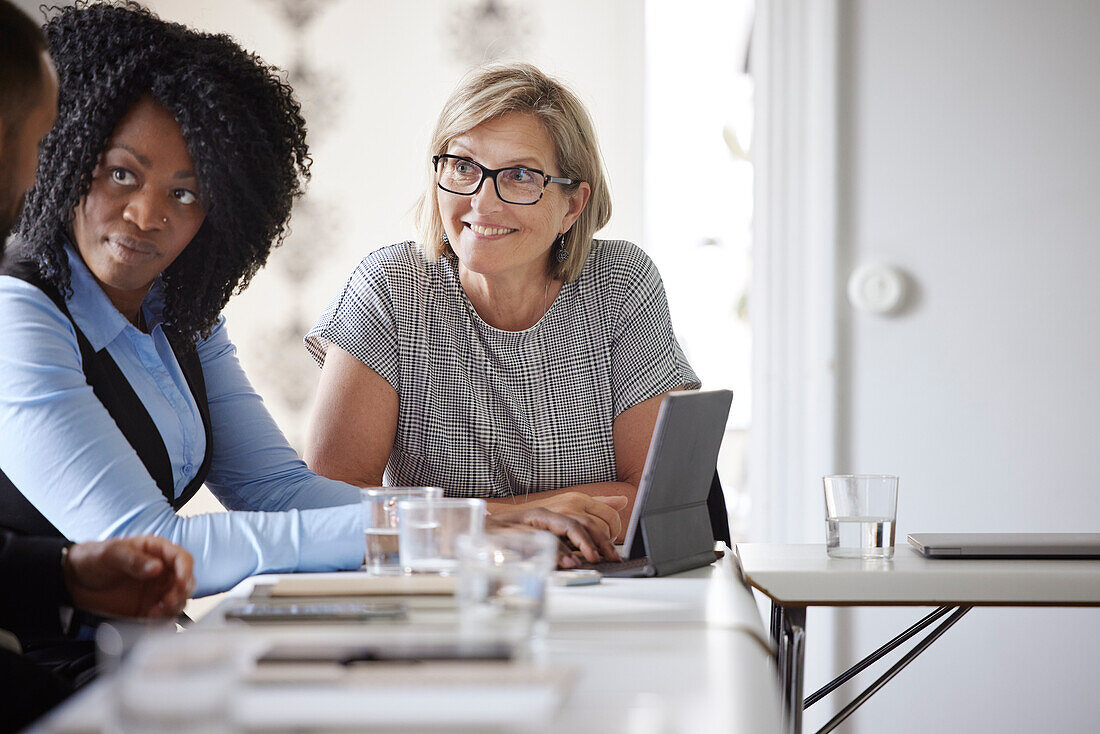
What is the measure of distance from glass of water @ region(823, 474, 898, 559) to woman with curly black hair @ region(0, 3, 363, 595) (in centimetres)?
59

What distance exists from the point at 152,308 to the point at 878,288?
1.59 m

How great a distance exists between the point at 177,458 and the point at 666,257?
7.73ft

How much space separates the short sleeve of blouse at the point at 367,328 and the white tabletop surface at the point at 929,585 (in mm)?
723

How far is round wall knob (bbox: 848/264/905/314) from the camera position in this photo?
238cm

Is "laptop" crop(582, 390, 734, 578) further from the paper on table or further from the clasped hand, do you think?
the clasped hand

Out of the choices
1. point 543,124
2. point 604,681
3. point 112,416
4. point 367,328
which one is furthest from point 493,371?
point 604,681

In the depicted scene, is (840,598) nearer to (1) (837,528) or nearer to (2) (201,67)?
→ (1) (837,528)

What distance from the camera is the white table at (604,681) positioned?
0.53 m

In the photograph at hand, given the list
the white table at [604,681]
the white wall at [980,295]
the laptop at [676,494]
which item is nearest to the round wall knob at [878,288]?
the white wall at [980,295]

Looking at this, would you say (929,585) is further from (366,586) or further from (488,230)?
(488,230)

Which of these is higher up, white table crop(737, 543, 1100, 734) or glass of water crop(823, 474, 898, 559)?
glass of water crop(823, 474, 898, 559)

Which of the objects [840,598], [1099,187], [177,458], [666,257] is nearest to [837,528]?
[840,598]

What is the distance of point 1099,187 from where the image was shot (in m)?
2.35

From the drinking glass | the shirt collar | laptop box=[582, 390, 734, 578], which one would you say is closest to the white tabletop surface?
laptop box=[582, 390, 734, 578]
